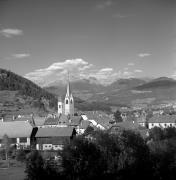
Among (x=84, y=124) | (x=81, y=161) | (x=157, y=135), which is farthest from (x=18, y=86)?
(x=81, y=161)

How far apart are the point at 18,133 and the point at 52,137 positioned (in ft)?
12.1

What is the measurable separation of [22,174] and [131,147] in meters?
6.62

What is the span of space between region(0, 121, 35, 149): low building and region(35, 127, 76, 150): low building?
0.94m

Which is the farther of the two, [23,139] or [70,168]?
[23,139]

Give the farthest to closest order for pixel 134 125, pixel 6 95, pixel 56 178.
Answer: pixel 6 95
pixel 134 125
pixel 56 178

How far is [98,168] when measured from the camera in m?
16.6

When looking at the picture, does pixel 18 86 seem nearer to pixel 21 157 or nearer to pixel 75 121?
pixel 75 121

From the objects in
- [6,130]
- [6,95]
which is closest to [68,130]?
[6,130]

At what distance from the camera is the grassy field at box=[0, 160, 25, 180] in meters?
19.5

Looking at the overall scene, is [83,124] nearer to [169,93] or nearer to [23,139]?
[23,139]

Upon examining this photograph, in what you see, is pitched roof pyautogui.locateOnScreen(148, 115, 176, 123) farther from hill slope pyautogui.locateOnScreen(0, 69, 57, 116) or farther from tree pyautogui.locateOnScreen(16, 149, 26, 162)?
hill slope pyautogui.locateOnScreen(0, 69, 57, 116)

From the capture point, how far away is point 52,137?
3291 centimetres

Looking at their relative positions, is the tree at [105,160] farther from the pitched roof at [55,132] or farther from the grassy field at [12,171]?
the pitched roof at [55,132]

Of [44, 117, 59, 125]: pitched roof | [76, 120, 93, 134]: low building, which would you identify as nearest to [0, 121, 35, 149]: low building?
[76, 120, 93, 134]: low building
